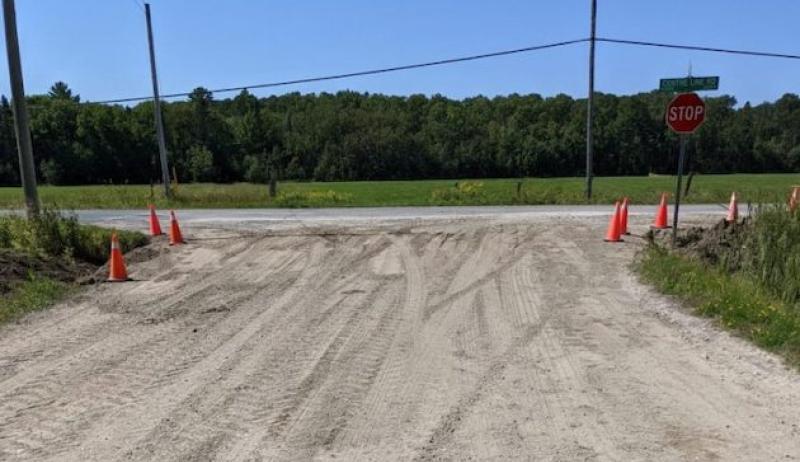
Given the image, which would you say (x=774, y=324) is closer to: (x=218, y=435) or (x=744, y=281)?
(x=744, y=281)

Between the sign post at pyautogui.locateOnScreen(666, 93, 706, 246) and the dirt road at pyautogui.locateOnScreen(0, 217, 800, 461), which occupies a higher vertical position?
the sign post at pyautogui.locateOnScreen(666, 93, 706, 246)

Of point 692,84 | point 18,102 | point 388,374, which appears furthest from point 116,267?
point 692,84

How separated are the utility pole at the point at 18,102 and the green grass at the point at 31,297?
384 centimetres

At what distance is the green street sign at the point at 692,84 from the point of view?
1120 cm

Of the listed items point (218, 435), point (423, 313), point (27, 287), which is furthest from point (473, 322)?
point (27, 287)

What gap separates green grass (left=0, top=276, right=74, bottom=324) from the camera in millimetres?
8188

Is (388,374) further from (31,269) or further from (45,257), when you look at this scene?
(45,257)

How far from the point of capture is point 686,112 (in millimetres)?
11000

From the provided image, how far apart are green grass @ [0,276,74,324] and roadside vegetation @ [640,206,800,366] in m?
8.53

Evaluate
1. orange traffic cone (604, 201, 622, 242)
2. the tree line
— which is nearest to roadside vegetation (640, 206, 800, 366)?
orange traffic cone (604, 201, 622, 242)

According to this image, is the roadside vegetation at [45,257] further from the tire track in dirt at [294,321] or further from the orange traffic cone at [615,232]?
the orange traffic cone at [615,232]

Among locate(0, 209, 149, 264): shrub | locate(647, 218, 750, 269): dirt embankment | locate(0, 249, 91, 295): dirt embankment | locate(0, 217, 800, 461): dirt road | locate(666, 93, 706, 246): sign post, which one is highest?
locate(666, 93, 706, 246): sign post

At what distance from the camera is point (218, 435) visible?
445 cm

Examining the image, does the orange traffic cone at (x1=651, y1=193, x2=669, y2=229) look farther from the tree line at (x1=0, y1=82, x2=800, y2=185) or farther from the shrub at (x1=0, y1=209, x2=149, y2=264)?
the tree line at (x1=0, y1=82, x2=800, y2=185)
